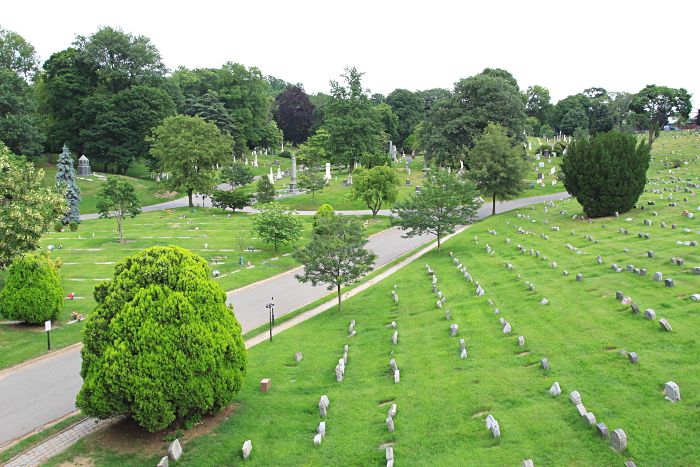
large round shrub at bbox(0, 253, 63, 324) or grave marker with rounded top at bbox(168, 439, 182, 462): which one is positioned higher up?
large round shrub at bbox(0, 253, 63, 324)

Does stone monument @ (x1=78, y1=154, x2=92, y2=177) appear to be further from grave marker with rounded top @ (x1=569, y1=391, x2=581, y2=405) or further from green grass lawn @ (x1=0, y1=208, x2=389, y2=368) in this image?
grave marker with rounded top @ (x1=569, y1=391, x2=581, y2=405)

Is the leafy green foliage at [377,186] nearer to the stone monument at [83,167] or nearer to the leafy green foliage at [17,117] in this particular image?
the stone monument at [83,167]

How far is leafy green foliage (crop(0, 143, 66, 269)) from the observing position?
914 inches

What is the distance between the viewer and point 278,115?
121 metres

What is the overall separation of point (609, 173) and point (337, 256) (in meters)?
23.2

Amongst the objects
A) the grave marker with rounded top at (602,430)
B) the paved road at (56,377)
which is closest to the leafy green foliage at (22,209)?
the paved road at (56,377)

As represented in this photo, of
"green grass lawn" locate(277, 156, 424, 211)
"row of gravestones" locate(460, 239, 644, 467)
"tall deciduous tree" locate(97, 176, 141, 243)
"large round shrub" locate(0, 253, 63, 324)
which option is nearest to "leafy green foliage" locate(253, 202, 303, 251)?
"tall deciduous tree" locate(97, 176, 141, 243)

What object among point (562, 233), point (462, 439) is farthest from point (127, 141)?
point (462, 439)

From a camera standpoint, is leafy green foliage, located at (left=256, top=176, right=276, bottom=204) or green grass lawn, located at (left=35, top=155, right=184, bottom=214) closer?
leafy green foliage, located at (left=256, top=176, right=276, bottom=204)

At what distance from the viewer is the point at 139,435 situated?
13508 millimetres

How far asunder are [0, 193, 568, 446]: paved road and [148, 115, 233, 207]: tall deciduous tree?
32.4 m

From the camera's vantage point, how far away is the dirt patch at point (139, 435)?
510 inches

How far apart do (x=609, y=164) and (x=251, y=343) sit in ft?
96.1

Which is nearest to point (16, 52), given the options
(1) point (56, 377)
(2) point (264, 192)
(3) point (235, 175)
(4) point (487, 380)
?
(3) point (235, 175)
